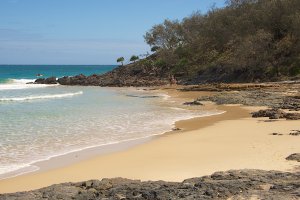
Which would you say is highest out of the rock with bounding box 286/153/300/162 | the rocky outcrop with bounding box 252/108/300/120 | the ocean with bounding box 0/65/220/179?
the rocky outcrop with bounding box 252/108/300/120

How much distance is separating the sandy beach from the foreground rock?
3.84 feet

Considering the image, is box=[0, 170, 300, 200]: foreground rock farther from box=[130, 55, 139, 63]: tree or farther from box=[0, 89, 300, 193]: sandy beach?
box=[130, 55, 139, 63]: tree

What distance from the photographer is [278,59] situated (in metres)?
42.7

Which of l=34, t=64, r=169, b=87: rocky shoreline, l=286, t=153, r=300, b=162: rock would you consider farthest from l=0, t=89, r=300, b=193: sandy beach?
l=34, t=64, r=169, b=87: rocky shoreline

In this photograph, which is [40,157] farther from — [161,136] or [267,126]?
[267,126]

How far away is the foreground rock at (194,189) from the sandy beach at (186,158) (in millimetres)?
1169

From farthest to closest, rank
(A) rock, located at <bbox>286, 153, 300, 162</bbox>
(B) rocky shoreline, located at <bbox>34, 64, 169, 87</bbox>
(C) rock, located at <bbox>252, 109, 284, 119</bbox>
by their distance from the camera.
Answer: (B) rocky shoreline, located at <bbox>34, 64, 169, 87</bbox> → (C) rock, located at <bbox>252, 109, 284, 119</bbox> → (A) rock, located at <bbox>286, 153, 300, 162</bbox>

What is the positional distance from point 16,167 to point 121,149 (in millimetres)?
3392

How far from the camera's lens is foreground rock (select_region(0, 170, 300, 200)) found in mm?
6613

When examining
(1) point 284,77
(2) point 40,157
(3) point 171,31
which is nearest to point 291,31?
(1) point 284,77

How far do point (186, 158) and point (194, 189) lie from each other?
12.1ft

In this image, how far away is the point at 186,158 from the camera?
1058 centimetres

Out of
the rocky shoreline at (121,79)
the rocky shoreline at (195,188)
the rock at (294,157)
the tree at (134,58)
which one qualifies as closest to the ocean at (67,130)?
the rocky shoreline at (195,188)

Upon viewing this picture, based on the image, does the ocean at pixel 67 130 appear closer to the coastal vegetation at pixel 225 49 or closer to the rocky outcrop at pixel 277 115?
the rocky outcrop at pixel 277 115
